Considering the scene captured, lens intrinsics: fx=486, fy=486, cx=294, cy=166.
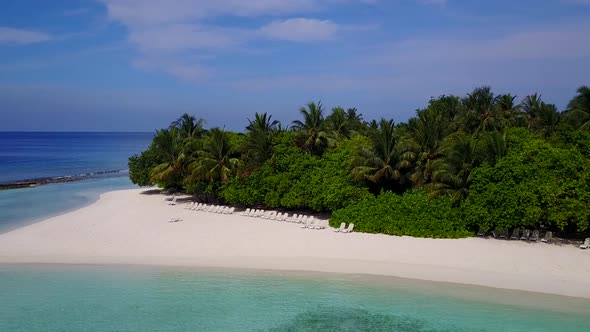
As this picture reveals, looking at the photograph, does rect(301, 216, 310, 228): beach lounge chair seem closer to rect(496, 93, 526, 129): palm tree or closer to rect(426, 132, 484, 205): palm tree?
rect(426, 132, 484, 205): palm tree

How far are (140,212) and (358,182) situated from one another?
40.8ft

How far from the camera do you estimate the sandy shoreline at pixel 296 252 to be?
16.2 meters

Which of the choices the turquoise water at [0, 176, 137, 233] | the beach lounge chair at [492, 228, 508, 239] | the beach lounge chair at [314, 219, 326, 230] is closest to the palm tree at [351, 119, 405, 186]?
the beach lounge chair at [314, 219, 326, 230]

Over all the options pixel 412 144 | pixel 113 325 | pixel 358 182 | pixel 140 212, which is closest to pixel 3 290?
pixel 113 325

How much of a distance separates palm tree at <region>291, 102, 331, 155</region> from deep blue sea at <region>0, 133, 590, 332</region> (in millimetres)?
12939

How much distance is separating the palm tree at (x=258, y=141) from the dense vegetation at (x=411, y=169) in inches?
2.3

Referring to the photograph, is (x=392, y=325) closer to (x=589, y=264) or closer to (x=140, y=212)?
(x=589, y=264)

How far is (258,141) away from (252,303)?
1385cm

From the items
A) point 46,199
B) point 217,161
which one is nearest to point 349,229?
point 217,161

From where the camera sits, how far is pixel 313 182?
24.7 meters

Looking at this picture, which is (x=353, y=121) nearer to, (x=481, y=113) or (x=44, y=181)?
(x=481, y=113)

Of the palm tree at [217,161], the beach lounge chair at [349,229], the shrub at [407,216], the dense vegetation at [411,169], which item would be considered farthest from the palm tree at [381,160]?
the palm tree at [217,161]

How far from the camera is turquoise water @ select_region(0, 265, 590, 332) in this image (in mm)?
12977

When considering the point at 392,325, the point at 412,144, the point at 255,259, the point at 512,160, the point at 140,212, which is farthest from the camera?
the point at 140,212
